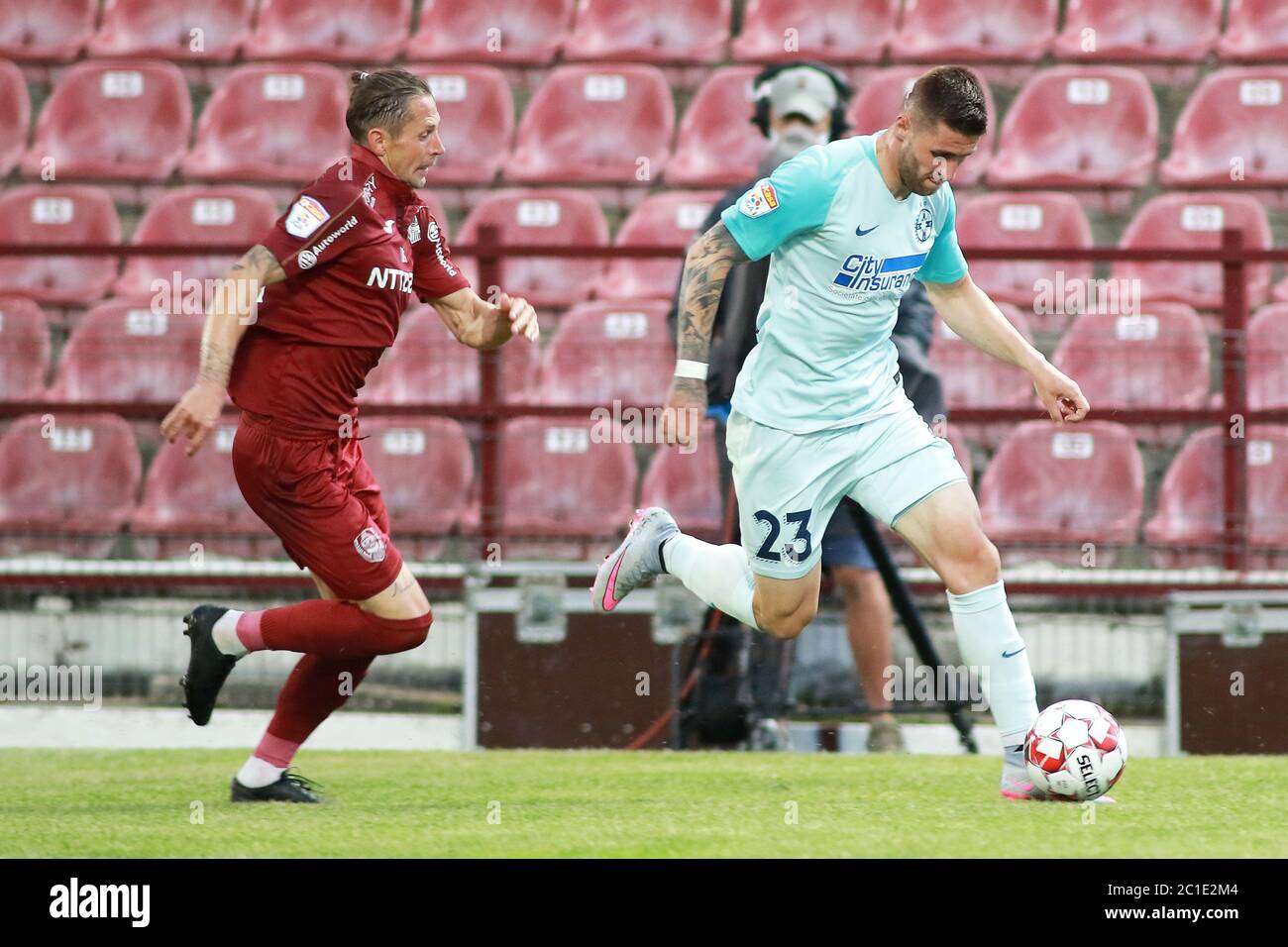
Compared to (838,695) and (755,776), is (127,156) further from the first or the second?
(755,776)

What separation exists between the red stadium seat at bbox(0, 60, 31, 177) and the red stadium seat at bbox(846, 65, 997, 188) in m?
5.66

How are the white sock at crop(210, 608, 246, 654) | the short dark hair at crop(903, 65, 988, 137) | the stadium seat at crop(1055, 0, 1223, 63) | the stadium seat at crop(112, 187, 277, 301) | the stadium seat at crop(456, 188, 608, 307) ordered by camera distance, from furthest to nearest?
1. the stadium seat at crop(1055, 0, 1223, 63)
2. the stadium seat at crop(112, 187, 277, 301)
3. the stadium seat at crop(456, 188, 608, 307)
4. the white sock at crop(210, 608, 246, 654)
5. the short dark hair at crop(903, 65, 988, 137)

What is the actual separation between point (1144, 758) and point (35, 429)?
212 inches

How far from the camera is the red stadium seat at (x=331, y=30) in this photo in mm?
12422

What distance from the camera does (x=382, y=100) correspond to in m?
5.41

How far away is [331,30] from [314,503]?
316 inches

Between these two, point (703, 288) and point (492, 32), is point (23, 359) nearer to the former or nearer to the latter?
point (703, 288)

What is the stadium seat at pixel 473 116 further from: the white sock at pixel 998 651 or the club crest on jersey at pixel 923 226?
the white sock at pixel 998 651

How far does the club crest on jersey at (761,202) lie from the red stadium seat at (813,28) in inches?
274

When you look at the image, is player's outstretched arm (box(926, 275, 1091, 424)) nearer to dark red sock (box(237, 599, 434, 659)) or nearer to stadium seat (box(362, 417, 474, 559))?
dark red sock (box(237, 599, 434, 659))

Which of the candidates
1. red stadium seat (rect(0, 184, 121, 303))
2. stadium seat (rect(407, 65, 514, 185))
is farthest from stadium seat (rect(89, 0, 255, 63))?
stadium seat (rect(407, 65, 514, 185))

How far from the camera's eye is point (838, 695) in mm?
7906

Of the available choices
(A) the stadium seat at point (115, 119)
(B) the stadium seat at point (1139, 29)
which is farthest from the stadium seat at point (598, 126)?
(B) the stadium seat at point (1139, 29)

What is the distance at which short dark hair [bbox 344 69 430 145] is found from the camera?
5.41 meters
